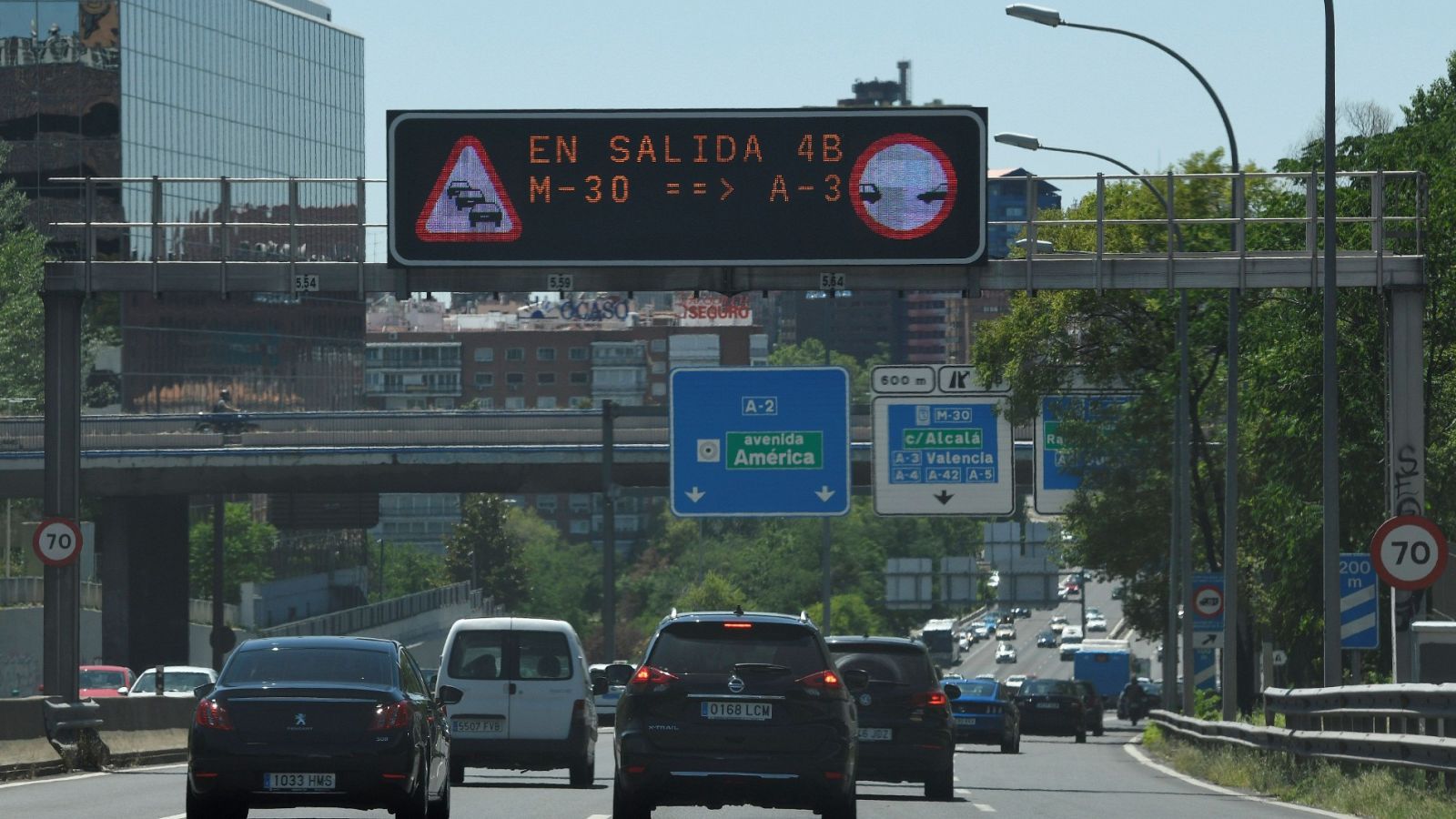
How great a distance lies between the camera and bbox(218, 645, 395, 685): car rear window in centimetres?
1669

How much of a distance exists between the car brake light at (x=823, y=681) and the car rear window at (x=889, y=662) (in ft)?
21.8

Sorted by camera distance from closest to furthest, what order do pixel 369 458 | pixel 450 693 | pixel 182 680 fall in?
pixel 450 693, pixel 182 680, pixel 369 458

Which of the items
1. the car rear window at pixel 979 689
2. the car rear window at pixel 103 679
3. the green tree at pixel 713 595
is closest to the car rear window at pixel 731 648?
the car rear window at pixel 979 689

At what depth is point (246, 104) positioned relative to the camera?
143 metres

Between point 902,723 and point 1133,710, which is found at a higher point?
point 902,723

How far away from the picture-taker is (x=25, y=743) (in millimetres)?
27109

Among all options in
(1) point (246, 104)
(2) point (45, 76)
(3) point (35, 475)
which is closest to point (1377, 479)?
(3) point (35, 475)

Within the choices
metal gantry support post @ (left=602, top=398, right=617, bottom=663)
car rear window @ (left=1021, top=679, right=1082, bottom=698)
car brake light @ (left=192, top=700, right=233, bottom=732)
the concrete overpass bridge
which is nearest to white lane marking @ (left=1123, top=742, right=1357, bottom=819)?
car brake light @ (left=192, top=700, right=233, bottom=732)

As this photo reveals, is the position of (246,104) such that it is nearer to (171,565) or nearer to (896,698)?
(171,565)

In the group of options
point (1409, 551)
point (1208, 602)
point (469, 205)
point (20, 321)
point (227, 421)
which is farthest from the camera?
point (20, 321)

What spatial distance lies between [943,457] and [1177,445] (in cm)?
562

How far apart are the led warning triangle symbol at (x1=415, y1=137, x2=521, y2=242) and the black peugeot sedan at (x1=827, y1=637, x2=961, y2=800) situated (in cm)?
622

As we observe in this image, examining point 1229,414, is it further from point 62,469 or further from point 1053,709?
point 1053,709

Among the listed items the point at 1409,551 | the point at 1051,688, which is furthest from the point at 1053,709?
the point at 1409,551
